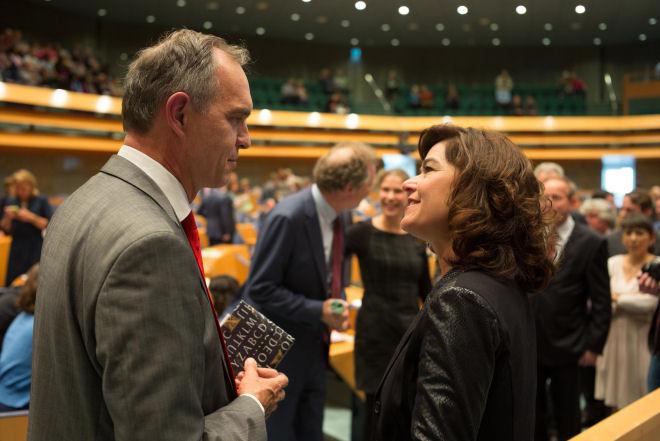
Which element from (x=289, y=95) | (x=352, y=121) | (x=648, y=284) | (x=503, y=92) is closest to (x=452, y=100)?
(x=503, y=92)

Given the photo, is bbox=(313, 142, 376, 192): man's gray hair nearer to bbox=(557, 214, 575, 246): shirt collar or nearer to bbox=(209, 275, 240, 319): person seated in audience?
bbox=(209, 275, 240, 319): person seated in audience

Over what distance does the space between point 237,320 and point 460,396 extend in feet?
2.22

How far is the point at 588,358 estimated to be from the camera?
3.30 m

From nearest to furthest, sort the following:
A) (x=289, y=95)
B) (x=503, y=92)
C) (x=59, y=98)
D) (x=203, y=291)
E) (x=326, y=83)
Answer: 1. (x=203, y=291)
2. (x=59, y=98)
3. (x=289, y=95)
4. (x=503, y=92)
5. (x=326, y=83)

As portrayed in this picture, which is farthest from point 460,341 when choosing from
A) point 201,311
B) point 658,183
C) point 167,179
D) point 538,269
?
point 658,183

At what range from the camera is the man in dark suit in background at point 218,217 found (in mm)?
7594

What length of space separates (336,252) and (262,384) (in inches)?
65.2

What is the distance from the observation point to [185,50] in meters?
1.23

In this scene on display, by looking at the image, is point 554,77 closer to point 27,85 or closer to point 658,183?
point 658,183

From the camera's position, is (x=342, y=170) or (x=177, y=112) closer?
(x=177, y=112)

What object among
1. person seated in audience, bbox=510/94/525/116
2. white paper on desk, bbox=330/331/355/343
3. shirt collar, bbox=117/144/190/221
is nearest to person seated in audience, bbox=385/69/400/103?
person seated in audience, bbox=510/94/525/116

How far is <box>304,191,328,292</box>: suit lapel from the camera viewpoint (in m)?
2.70

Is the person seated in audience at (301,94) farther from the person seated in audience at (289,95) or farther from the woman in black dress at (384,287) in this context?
the woman in black dress at (384,287)

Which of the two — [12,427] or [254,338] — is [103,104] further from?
[254,338]
